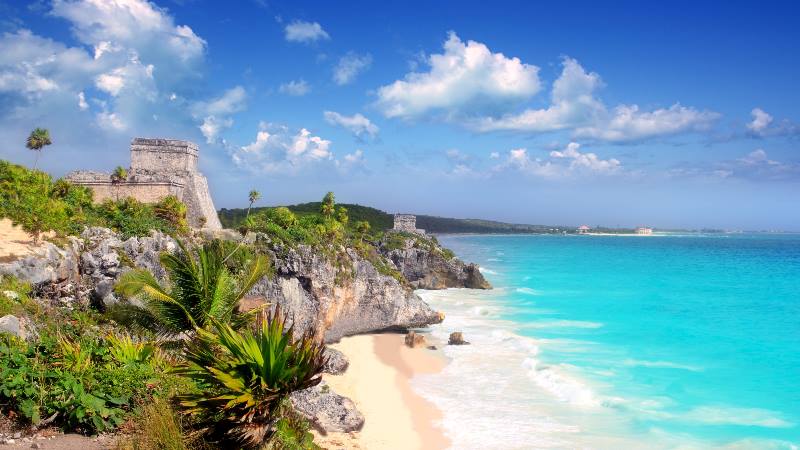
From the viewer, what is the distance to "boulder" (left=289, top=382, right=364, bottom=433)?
15.3m

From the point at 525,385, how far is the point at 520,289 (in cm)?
3023

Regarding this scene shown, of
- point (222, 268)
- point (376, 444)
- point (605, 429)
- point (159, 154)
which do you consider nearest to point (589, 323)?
point (605, 429)

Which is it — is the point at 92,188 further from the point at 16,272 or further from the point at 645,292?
the point at 645,292

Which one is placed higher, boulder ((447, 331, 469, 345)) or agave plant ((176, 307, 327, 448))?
agave plant ((176, 307, 327, 448))

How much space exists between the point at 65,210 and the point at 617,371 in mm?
22415

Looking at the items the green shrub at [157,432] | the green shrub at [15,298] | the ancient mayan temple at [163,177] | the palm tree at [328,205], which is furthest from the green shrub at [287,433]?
the palm tree at [328,205]

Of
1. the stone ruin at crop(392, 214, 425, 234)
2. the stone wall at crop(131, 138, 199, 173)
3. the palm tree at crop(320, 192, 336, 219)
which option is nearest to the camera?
the stone wall at crop(131, 138, 199, 173)

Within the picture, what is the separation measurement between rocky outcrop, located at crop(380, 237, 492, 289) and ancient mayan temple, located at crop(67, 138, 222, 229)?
24416mm

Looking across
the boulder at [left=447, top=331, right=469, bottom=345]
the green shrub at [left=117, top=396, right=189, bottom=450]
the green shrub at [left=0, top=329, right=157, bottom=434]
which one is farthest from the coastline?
the green shrub at [left=117, top=396, right=189, bottom=450]

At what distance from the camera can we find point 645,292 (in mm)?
52219

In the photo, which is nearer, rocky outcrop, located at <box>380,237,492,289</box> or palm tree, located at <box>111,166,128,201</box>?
palm tree, located at <box>111,166,128,201</box>

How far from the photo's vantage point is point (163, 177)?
80.4ft

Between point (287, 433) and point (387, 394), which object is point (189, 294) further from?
point (387, 394)

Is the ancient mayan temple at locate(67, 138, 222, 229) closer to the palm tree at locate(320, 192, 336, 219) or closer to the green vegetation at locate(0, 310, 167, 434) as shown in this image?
the palm tree at locate(320, 192, 336, 219)
